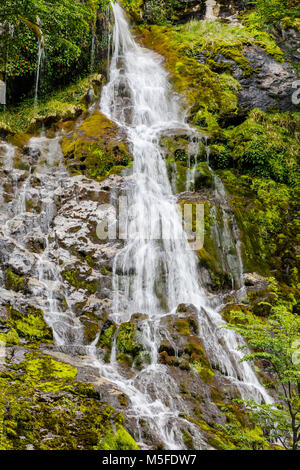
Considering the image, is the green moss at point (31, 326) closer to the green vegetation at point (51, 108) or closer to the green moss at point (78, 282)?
the green moss at point (78, 282)

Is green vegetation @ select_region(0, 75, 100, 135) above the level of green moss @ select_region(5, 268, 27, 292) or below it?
above

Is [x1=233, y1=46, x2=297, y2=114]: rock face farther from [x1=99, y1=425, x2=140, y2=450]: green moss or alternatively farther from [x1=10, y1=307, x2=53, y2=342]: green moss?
[x1=99, y1=425, x2=140, y2=450]: green moss

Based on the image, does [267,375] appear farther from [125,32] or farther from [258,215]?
[125,32]

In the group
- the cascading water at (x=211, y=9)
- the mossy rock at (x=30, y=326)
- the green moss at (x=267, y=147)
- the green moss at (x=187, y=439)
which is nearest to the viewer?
the green moss at (x=187, y=439)

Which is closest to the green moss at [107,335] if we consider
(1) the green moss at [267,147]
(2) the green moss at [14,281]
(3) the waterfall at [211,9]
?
(2) the green moss at [14,281]

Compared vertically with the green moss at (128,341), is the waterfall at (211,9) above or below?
above

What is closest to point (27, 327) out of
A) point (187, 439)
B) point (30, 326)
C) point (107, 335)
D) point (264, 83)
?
point (30, 326)

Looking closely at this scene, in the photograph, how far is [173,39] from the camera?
21406 millimetres

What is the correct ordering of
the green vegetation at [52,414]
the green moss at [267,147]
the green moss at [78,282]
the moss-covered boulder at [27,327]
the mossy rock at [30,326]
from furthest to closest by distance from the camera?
the green moss at [267,147] → the green moss at [78,282] → the mossy rock at [30,326] → the moss-covered boulder at [27,327] → the green vegetation at [52,414]

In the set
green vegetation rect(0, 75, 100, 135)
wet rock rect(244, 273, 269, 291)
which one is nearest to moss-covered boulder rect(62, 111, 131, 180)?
green vegetation rect(0, 75, 100, 135)

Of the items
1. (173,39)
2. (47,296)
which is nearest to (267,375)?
(47,296)

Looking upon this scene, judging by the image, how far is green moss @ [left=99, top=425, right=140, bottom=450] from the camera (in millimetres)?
4164

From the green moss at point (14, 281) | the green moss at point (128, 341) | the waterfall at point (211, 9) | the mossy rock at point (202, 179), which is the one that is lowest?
the green moss at point (128, 341)

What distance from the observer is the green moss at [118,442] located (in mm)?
4164
